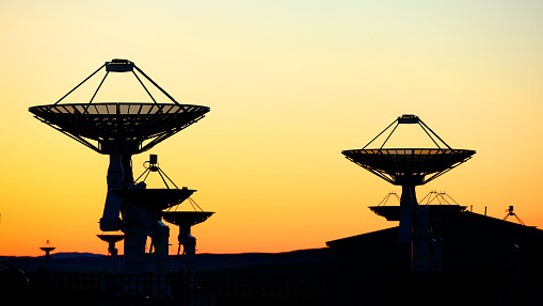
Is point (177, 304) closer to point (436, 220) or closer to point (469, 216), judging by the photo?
point (436, 220)

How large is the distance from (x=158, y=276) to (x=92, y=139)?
27.0 feet

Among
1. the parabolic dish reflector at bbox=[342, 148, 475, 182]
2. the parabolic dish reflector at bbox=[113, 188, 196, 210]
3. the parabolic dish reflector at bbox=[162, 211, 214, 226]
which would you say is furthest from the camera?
the parabolic dish reflector at bbox=[162, 211, 214, 226]

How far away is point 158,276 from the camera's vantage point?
68.9m

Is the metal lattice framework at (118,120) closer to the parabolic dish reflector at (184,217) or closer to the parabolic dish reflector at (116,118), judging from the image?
the parabolic dish reflector at (116,118)

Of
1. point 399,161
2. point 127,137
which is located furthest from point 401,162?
point 127,137

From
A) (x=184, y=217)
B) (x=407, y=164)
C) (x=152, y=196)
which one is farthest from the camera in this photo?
(x=184, y=217)

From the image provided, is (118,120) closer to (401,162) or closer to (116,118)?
(116,118)

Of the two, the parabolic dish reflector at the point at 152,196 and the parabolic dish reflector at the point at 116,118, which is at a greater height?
the parabolic dish reflector at the point at 116,118

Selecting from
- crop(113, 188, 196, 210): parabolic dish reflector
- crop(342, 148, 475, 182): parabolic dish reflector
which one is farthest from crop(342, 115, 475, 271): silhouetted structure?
crop(113, 188, 196, 210): parabolic dish reflector

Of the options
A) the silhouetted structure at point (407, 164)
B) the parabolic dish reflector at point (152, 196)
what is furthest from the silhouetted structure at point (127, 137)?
the silhouetted structure at point (407, 164)

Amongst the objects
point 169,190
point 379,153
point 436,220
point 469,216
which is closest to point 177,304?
point 169,190

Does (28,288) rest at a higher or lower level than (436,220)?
lower

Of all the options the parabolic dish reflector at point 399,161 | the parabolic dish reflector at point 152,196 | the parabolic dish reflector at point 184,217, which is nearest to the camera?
the parabolic dish reflector at point 152,196

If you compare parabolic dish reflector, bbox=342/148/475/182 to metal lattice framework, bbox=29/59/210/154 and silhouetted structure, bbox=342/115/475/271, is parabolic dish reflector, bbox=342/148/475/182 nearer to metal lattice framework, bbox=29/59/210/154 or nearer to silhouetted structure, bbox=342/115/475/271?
silhouetted structure, bbox=342/115/475/271
